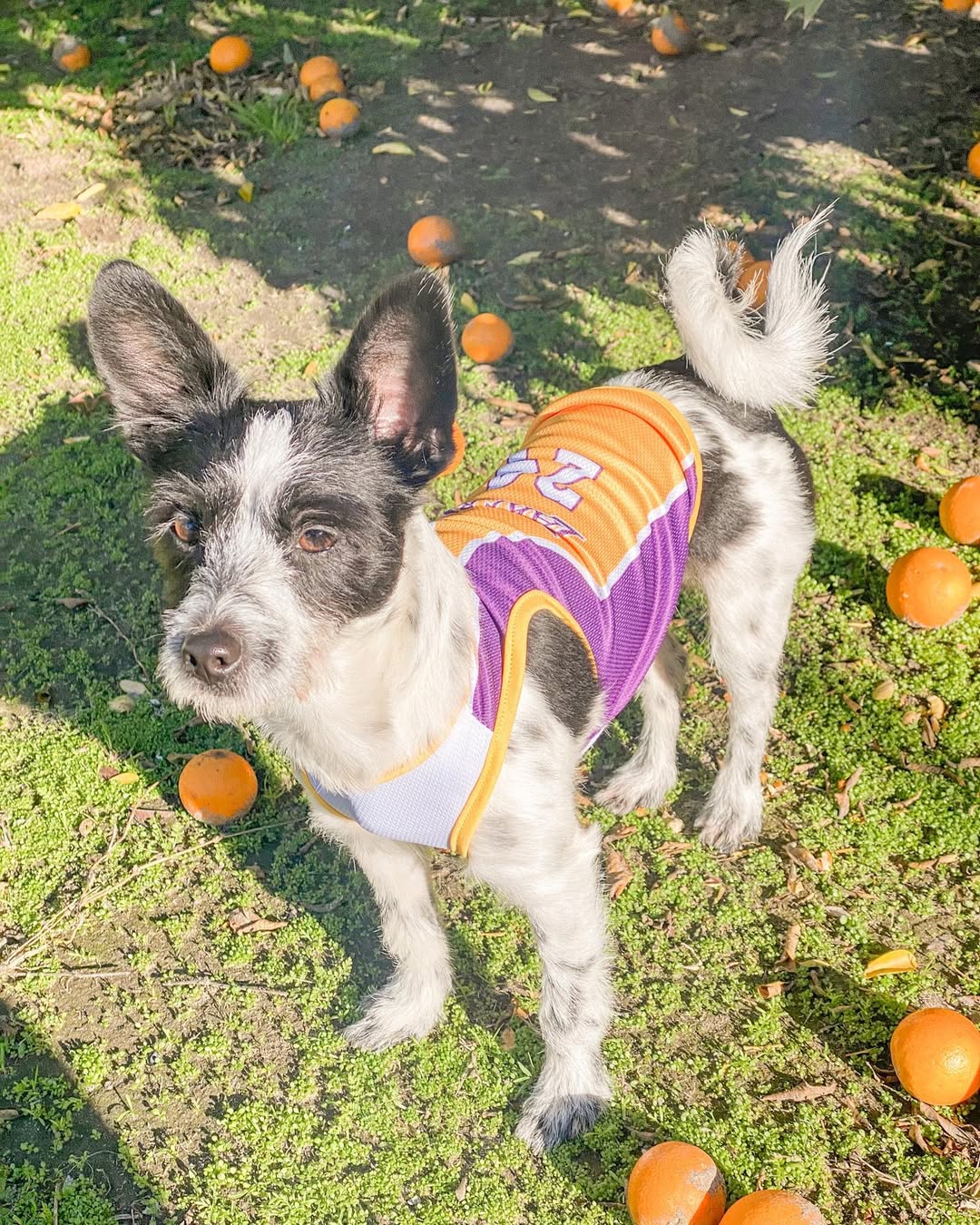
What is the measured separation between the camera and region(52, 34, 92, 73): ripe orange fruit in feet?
28.9

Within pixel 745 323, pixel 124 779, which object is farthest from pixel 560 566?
pixel 124 779

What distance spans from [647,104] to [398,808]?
6.75 m

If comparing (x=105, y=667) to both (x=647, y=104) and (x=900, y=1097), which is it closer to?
(x=900, y=1097)

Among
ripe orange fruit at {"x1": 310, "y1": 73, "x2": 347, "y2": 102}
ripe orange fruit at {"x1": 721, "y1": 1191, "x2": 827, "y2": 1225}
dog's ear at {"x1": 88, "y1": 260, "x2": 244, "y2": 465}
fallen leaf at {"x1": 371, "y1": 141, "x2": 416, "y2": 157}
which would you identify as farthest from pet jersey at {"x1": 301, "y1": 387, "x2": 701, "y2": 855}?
ripe orange fruit at {"x1": 310, "y1": 73, "x2": 347, "y2": 102}

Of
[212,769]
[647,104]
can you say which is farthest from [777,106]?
[212,769]

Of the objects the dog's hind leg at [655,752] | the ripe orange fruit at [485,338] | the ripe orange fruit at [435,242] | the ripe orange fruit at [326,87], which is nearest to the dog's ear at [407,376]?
the dog's hind leg at [655,752]

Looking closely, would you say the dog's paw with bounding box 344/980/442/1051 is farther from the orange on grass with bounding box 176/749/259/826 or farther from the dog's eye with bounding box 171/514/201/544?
the dog's eye with bounding box 171/514/201/544

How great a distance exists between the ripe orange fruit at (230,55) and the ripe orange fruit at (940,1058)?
8344 millimetres

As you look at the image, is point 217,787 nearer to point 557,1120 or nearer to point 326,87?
point 557,1120

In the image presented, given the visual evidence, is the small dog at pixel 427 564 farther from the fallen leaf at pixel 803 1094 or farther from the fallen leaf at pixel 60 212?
the fallen leaf at pixel 60 212

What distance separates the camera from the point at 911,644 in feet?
15.9

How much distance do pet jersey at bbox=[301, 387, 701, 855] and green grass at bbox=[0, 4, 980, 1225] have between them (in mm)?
1096

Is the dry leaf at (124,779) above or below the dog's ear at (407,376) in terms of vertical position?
below

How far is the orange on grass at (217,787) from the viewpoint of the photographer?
4293 millimetres
